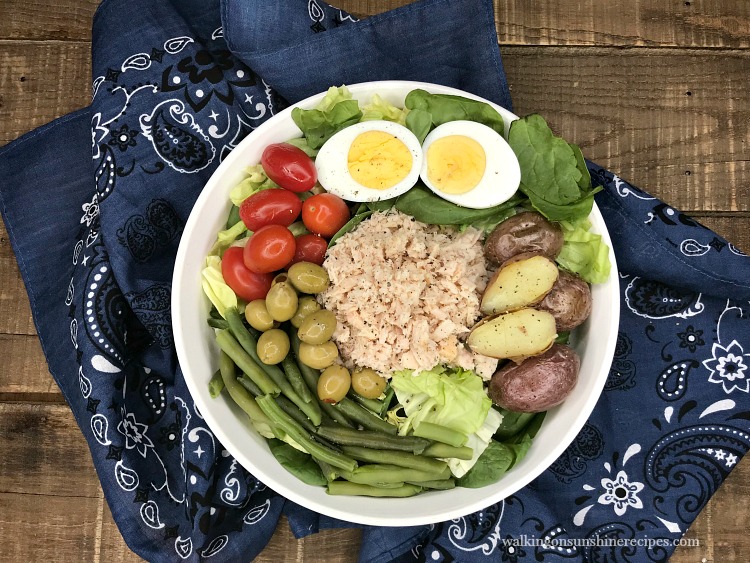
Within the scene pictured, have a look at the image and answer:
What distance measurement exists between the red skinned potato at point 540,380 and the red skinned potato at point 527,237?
0.31 m

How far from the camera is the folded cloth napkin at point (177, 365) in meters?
2.29

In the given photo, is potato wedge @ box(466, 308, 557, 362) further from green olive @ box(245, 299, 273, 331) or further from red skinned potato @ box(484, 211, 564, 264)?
green olive @ box(245, 299, 273, 331)

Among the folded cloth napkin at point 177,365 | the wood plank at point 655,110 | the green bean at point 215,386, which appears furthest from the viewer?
the wood plank at point 655,110

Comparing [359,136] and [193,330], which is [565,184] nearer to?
[359,136]

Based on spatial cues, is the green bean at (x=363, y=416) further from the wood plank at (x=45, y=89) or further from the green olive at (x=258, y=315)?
the wood plank at (x=45, y=89)

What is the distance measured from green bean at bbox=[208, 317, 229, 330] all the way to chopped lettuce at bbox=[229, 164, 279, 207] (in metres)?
0.39

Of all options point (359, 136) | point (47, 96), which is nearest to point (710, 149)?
point (359, 136)

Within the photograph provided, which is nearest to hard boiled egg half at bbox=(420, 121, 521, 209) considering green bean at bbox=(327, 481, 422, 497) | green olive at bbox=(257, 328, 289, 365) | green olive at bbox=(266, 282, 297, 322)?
green olive at bbox=(266, 282, 297, 322)

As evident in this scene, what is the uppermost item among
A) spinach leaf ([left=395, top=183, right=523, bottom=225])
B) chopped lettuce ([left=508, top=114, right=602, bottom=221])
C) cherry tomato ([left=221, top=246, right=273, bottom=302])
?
chopped lettuce ([left=508, top=114, right=602, bottom=221])

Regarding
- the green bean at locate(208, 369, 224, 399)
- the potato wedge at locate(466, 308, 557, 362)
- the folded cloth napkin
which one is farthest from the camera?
the folded cloth napkin

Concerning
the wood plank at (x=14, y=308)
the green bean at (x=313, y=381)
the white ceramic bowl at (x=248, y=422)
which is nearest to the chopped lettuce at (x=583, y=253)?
the white ceramic bowl at (x=248, y=422)

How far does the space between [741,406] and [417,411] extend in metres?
1.13

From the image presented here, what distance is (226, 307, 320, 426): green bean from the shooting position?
2109 millimetres

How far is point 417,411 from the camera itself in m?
2.15
